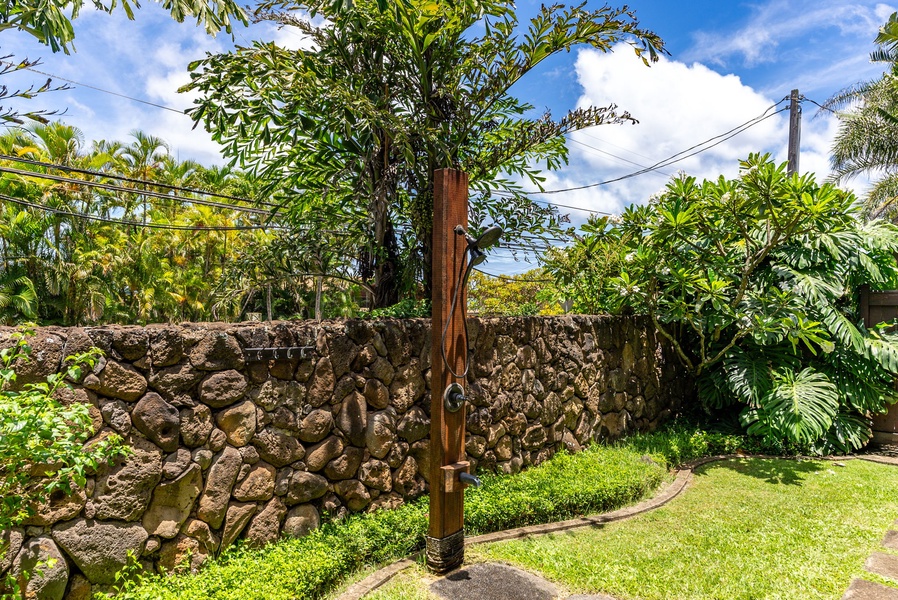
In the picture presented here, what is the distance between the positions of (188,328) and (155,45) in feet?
12.7

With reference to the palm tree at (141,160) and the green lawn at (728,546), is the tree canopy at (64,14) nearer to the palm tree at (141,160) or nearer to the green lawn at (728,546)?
the green lawn at (728,546)

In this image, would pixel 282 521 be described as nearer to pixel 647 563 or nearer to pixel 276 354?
pixel 276 354

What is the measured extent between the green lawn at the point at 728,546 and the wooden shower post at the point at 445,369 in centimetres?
29

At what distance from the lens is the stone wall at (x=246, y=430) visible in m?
2.42

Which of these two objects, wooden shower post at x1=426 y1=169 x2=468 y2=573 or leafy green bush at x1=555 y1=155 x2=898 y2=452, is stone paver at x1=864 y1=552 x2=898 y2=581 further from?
wooden shower post at x1=426 y1=169 x2=468 y2=573

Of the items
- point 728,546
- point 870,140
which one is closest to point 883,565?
point 728,546

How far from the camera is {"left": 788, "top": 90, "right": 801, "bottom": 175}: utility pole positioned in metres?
9.45

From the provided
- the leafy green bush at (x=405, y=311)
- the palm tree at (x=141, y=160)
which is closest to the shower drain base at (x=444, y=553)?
the leafy green bush at (x=405, y=311)

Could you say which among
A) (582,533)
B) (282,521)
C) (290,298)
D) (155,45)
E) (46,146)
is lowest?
(582,533)

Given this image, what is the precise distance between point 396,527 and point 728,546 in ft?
7.42

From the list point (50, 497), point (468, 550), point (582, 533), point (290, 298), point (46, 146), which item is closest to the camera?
point (50, 497)

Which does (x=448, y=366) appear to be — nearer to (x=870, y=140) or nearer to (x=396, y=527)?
(x=396, y=527)

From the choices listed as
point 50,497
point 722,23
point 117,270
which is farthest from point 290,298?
point 50,497

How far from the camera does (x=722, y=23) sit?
8047 millimetres
